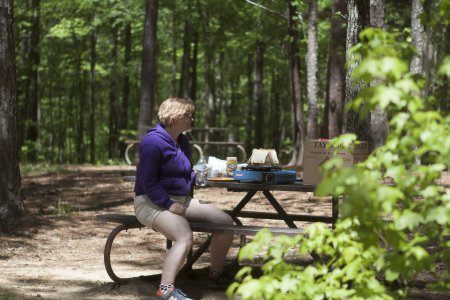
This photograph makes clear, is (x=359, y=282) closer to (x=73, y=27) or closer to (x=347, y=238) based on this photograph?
(x=347, y=238)

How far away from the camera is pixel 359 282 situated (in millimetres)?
Result: 3189

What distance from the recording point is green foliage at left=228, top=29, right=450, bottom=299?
275cm

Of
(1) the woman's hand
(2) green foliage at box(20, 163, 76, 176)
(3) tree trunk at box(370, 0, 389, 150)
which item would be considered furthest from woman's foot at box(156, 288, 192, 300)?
(2) green foliage at box(20, 163, 76, 176)

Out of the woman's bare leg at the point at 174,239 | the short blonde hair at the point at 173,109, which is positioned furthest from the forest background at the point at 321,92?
the short blonde hair at the point at 173,109

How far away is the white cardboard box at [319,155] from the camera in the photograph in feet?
18.2

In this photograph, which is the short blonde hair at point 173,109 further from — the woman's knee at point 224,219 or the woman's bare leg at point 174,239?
the woman's knee at point 224,219

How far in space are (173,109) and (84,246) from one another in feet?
11.0

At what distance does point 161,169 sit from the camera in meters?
5.83

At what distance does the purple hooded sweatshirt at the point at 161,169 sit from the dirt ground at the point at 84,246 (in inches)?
34.8

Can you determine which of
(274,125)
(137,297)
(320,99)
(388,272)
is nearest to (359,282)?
(388,272)

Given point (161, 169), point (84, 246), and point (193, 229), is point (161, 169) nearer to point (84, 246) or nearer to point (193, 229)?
point (193, 229)

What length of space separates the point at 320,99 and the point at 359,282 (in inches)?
1395

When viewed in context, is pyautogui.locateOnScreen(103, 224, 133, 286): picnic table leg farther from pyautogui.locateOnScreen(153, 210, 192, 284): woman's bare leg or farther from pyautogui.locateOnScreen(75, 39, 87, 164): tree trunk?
pyautogui.locateOnScreen(75, 39, 87, 164): tree trunk

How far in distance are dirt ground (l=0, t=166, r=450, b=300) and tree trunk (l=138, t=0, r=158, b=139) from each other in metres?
3.18
